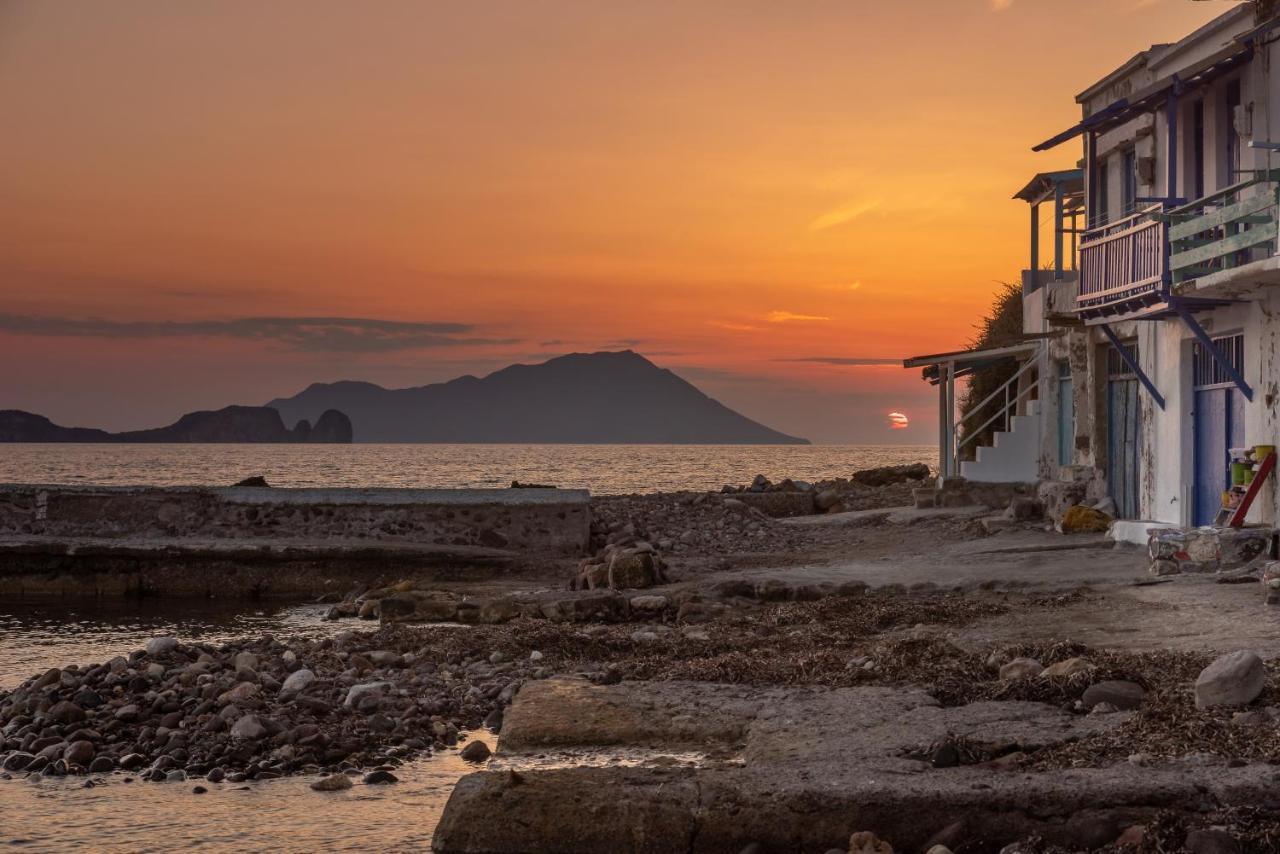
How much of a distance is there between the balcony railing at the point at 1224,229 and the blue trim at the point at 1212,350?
39 cm

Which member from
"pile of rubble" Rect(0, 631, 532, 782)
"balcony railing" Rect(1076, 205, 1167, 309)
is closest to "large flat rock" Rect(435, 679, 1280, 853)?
"pile of rubble" Rect(0, 631, 532, 782)

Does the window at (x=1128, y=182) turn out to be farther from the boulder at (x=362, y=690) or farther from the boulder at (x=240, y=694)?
the boulder at (x=240, y=694)

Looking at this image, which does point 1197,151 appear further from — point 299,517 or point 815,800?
point 815,800

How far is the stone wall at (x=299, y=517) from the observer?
65.2 feet

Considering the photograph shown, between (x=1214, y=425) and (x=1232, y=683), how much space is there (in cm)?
1101

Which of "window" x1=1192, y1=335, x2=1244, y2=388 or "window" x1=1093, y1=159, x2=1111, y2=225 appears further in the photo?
"window" x1=1093, y1=159, x2=1111, y2=225

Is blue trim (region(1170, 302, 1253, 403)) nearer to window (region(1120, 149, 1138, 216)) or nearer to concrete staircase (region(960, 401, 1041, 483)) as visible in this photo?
window (region(1120, 149, 1138, 216))

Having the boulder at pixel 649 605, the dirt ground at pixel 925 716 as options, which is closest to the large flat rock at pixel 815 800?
the dirt ground at pixel 925 716

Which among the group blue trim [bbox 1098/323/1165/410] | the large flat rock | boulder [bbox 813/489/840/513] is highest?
blue trim [bbox 1098/323/1165/410]

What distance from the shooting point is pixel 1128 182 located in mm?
20375

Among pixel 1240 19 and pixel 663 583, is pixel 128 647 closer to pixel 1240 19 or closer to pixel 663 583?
pixel 663 583

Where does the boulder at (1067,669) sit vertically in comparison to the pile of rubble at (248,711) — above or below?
above

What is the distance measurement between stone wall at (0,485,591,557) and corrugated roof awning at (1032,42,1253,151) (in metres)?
Result: 9.20

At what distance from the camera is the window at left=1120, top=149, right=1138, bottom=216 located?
20047 millimetres
